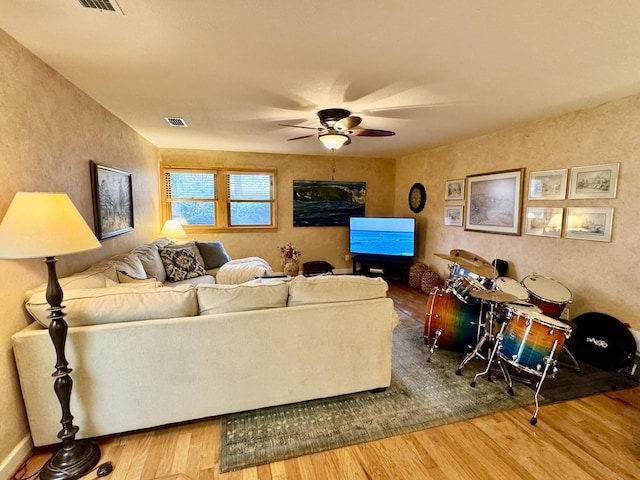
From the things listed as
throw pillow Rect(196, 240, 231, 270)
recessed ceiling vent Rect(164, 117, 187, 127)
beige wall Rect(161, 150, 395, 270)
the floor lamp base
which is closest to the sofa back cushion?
the floor lamp base

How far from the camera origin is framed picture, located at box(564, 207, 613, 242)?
285 cm

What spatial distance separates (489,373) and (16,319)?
10.8 ft

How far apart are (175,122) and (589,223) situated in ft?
15.0

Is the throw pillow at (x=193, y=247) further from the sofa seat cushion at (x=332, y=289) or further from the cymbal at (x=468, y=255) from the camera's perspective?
the cymbal at (x=468, y=255)

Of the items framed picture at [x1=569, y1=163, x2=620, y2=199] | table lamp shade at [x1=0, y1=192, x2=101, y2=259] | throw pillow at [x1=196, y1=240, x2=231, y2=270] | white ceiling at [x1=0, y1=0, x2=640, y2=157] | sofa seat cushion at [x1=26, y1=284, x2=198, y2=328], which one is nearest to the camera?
table lamp shade at [x1=0, y1=192, x2=101, y2=259]

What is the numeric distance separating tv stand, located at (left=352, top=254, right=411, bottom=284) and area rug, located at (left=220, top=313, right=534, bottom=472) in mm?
2938

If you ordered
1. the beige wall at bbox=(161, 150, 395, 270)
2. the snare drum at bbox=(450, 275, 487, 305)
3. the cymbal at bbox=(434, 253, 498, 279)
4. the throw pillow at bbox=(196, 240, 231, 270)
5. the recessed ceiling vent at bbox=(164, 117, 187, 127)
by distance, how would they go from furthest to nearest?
the beige wall at bbox=(161, 150, 395, 270)
the throw pillow at bbox=(196, 240, 231, 270)
the recessed ceiling vent at bbox=(164, 117, 187, 127)
the snare drum at bbox=(450, 275, 487, 305)
the cymbal at bbox=(434, 253, 498, 279)

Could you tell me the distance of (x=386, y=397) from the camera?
7.39ft

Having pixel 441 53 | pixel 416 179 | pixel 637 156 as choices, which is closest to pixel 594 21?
pixel 441 53

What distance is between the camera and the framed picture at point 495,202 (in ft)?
12.1

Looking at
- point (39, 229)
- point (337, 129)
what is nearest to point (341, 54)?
point (337, 129)

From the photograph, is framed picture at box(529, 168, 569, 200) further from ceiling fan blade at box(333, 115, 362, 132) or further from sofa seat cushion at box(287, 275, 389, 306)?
sofa seat cushion at box(287, 275, 389, 306)

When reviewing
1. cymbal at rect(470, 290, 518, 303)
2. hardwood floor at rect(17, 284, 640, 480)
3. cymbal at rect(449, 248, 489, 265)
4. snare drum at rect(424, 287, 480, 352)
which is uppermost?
cymbal at rect(449, 248, 489, 265)

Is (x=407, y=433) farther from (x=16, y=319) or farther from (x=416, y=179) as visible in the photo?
(x=416, y=179)
